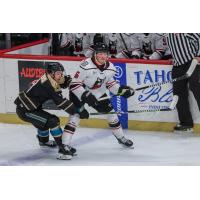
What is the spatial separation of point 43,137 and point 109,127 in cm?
82

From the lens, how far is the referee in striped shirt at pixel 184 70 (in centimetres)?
671

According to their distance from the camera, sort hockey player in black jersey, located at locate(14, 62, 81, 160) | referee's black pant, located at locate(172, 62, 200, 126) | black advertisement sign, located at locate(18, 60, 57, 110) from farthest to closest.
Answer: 1. black advertisement sign, located at locate(18, 60, 57, 110)
2. referee's black pant, located at locate(172, 62, 200, 126)
3. hockey player in black jersey, located at locate(14, 62, 81, 160)

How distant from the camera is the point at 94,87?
6.27 meters

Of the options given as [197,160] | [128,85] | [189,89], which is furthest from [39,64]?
[197,160]

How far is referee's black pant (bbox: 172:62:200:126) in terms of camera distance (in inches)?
264

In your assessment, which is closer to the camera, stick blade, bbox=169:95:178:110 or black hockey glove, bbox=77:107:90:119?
black hockey glove, bbox=77:107:90:119

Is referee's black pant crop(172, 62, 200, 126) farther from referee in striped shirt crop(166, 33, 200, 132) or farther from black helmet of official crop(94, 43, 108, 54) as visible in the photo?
black helmet of official crop(94, 43, 108, 54)

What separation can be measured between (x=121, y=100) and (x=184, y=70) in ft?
2.18

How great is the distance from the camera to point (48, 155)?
6.38 metres

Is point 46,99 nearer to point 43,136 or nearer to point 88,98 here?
point 88,98

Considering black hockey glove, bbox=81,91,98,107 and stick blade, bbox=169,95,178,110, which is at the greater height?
black hockey glove, bbox=81,91,98,107

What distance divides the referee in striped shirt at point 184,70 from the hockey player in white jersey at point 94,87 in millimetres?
668

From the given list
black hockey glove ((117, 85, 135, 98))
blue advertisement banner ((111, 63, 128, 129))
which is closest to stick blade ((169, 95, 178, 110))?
black hockey glove ((117, 85, 135, 98))

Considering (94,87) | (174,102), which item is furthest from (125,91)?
(174,102)
